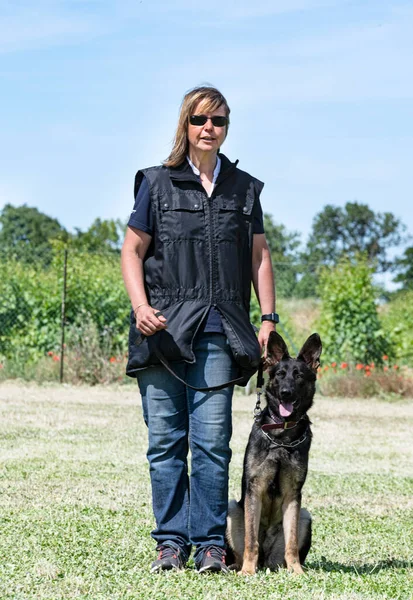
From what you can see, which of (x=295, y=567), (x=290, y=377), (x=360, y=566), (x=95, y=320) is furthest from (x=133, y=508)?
(x=95, y=320)

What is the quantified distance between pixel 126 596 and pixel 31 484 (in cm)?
356

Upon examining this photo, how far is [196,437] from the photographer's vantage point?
465cm

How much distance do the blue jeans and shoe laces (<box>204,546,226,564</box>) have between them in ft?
0.08

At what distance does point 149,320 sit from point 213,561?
1.18 metres

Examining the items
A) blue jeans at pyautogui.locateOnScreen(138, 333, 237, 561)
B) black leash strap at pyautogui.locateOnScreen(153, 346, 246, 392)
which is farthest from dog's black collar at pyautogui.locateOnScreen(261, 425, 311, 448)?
black leash strap at pyautogui.locateOnScreen(153, 346, 246, 392)

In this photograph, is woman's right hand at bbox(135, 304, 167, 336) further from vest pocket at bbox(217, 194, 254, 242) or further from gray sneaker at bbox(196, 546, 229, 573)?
gray sneaker at bbox(196, 546, 229, 573)

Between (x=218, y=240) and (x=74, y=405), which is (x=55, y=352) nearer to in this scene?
(x=74, y=405)

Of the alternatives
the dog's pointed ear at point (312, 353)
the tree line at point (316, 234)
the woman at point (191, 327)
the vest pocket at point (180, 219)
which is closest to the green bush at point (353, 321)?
the dog's pointed ear at point (312, 353)

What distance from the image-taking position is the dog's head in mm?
4711

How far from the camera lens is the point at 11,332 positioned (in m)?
17.6

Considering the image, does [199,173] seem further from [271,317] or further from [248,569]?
[248,569]

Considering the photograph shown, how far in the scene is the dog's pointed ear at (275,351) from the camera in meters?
4.84

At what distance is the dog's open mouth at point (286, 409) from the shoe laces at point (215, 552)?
713 millimetres

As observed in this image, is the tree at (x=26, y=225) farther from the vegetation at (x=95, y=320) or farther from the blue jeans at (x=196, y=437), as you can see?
the blue jeans at (x=196, y=437)
